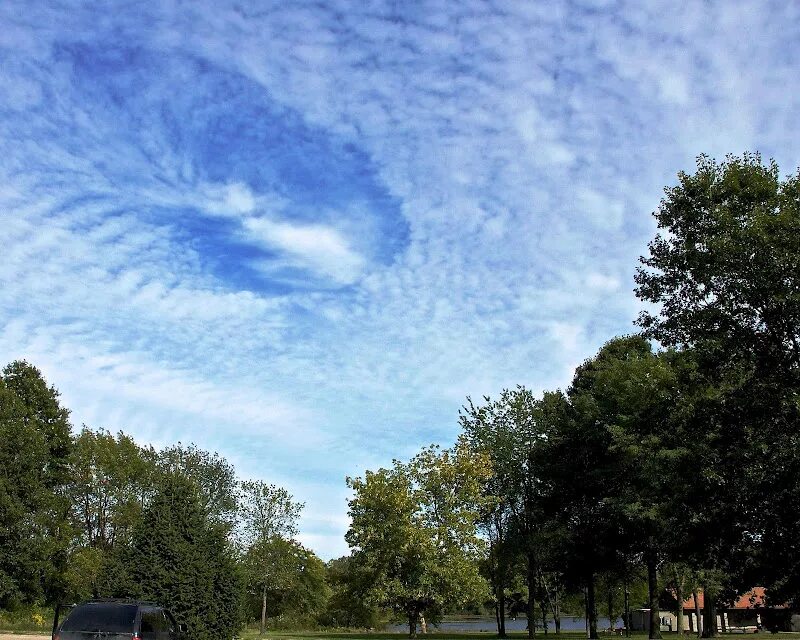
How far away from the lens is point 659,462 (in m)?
32.9

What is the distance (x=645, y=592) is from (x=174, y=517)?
73.5 meters

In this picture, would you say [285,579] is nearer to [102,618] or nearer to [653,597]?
[653,597]

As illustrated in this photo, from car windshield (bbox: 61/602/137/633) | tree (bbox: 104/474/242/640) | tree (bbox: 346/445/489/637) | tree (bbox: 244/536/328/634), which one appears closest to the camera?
car windshield (bbox: 61/602/137/633)

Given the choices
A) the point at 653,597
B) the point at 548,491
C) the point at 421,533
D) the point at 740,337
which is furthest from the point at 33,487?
the point at 740,337

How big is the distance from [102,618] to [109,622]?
0.18 metres

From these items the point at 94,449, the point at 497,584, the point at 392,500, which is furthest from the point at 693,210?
the point at 94,449

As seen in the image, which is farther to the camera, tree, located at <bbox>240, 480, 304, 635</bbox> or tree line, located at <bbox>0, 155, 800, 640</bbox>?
tree, located at <bbox>240, 480, 304, 635</bbox>

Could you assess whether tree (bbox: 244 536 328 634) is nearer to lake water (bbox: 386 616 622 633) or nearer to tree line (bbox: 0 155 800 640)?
tree line (bbox: 0 155 800 640)

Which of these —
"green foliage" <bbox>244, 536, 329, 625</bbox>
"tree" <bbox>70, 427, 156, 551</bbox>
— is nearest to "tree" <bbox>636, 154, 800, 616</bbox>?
"green foliage" <bbox>244, 536, 329, 625</bbox>

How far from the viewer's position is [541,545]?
4703 centimetres

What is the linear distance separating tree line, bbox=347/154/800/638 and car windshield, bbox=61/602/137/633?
17.4 metres

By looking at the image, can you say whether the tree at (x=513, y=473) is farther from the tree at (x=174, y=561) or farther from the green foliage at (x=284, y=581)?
the tree at (x=174, y=561)

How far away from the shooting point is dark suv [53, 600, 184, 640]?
15039mm

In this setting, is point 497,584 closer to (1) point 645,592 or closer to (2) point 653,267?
(2) point 653,267
